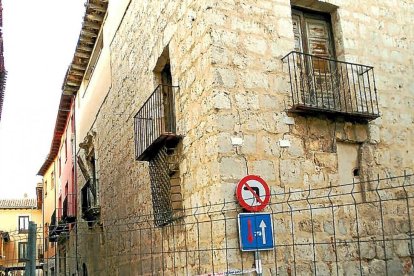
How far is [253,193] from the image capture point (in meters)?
5.67

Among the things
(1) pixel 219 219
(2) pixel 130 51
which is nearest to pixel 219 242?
(1) pixel 219 219

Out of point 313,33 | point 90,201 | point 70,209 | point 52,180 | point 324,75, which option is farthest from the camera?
point 52,180

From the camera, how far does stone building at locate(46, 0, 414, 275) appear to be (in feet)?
19.1

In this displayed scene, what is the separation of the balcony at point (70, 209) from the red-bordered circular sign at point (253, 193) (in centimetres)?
1182

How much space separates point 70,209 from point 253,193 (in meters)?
12.6

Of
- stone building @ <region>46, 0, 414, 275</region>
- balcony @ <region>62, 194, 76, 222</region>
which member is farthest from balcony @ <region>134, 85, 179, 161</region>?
balcony @ <region>62, 194, 76, 222</region>

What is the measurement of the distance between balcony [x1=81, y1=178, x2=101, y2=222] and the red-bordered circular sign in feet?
23.2

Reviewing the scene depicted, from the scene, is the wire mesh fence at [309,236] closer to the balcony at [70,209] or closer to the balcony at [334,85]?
the balcony at [334,85]

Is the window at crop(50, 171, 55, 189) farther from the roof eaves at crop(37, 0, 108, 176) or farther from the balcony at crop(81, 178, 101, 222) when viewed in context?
the balcony at crop(81, 178, 101, 222)

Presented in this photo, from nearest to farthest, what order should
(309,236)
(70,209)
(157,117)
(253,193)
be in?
(253,193), (309,236), (157,117), (70,209)

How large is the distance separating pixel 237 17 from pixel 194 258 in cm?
277

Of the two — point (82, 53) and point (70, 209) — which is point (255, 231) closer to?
point (82, 53)

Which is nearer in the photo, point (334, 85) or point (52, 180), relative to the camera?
point (334, 85)

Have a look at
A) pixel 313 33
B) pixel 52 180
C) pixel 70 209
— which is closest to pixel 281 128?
pixel 313 33
